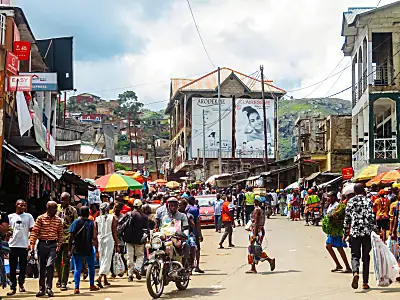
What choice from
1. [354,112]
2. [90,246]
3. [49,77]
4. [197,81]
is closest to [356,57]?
[354,112]

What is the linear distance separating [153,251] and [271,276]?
3.36 metres

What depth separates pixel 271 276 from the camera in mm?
13148

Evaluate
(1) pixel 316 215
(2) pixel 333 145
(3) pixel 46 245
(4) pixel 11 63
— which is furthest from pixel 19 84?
(2) pixel 333 145

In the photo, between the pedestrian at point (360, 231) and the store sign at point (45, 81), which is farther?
the store sign at point (45, 81)

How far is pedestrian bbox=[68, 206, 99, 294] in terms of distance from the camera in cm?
1174

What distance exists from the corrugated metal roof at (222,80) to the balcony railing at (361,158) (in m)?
35.9

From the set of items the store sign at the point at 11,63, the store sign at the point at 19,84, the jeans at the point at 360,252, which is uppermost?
the store sign at the point at 11,63

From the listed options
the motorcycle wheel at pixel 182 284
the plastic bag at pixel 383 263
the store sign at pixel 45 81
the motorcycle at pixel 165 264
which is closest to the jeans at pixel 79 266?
the motorcycle at pixel 165 264

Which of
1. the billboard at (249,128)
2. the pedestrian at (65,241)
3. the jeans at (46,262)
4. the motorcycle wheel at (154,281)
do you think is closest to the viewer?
the motorcycle wheel at (154,281)

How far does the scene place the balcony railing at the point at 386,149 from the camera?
29808 mm

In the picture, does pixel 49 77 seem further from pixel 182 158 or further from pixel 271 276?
pixel 182 158

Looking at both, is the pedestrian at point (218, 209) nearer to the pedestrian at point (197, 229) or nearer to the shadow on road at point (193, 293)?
the pedestrian at point (197, 229)

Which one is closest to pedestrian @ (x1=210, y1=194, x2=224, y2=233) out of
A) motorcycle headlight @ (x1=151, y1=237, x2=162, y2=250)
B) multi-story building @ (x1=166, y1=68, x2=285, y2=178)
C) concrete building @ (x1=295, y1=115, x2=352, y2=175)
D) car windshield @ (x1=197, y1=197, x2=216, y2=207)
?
car windshield @ (x1=197, y1=197, x2=216, y2=207)

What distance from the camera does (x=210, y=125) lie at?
68375 millimetres
